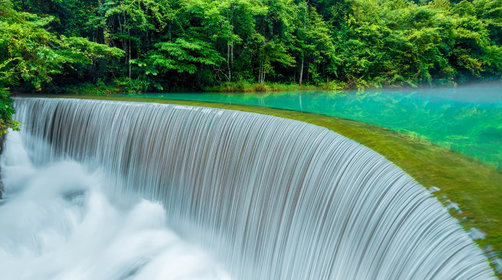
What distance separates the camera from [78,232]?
5418 mm

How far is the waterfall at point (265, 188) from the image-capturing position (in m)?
2.30

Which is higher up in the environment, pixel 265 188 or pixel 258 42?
pixel 258 42

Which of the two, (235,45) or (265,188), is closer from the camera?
(265,188)

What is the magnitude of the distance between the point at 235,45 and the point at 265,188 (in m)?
13.4

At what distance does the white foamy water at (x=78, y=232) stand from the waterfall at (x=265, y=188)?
0.91 feet

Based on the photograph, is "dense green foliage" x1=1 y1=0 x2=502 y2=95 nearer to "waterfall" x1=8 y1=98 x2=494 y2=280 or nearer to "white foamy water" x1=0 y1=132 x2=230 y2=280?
"waterfall" x1=8 y1=98 x2=494 y2=280

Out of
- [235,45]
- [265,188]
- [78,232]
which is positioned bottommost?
[78,232]

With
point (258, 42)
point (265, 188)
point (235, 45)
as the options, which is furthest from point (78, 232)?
point (258, 42)

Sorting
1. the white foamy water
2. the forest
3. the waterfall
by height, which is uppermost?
the forest

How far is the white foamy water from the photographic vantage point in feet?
14.9

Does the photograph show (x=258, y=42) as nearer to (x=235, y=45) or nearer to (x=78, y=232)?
(x=235, y=45)

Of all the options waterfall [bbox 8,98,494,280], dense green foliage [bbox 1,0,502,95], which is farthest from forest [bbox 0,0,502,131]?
waterfall [bbox 8,98,494,280]

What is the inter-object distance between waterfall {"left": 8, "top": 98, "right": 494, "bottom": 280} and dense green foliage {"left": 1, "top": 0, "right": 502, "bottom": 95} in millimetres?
2087

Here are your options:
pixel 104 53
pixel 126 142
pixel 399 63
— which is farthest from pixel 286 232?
pixel 399 63
